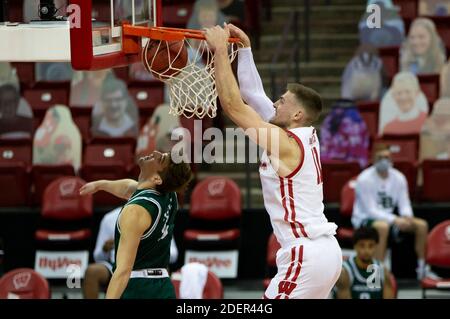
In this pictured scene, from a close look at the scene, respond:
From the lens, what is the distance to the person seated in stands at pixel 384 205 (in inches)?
417

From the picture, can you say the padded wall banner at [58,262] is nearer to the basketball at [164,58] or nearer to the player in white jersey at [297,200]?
the basketball at [164,58]

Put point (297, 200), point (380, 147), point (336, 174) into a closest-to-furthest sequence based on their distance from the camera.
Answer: point (297, 200), point (380, 147), point (336, 174)

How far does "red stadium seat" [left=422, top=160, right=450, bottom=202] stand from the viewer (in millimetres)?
11023

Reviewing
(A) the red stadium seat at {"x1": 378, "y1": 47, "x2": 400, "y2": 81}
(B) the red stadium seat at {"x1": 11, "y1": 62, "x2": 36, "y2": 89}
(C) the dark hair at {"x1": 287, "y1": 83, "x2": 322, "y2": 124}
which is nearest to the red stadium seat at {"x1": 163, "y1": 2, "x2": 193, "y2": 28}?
(B) the red stadium seat at {"x1": 11, "y1": 62, "x2": 36, "y2": 89}

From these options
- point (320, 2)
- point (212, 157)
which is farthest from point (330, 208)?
point (320, 2)

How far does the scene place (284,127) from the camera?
20.7 ft

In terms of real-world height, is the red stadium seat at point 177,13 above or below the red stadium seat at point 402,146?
above

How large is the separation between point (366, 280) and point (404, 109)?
9.25 ft

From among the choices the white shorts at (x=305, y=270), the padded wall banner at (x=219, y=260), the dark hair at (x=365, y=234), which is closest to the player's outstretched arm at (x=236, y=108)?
the white shorts at (x=305, y=270)

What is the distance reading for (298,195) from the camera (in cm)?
620

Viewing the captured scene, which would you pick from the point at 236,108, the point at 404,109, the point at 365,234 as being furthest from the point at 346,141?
the point at 236,108

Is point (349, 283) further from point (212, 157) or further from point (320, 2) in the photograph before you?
point (320, 2)

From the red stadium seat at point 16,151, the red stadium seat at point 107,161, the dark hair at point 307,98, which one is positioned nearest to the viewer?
the dark hair at point 307,98

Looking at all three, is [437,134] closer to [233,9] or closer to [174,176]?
[233,9]
